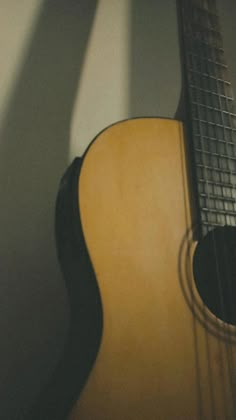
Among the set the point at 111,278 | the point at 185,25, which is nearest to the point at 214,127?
the point at 185,25

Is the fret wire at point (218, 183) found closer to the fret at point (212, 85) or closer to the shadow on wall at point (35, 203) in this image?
the fret at point (212, 85)

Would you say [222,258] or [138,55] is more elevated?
[138,55]

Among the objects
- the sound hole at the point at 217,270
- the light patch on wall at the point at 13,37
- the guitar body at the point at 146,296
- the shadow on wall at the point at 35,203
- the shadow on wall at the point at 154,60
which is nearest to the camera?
the guitar body at the point at 146,296

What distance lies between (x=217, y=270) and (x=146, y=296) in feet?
0.45

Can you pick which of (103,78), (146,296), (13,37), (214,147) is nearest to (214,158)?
(214,147)

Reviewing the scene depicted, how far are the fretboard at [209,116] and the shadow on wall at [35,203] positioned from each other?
262mm

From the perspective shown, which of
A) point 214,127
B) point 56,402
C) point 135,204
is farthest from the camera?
point 214,127

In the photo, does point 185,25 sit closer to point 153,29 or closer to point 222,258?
point 153,29

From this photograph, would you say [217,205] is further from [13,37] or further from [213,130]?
[13,37]

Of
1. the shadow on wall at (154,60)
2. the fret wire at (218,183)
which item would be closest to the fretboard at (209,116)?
the fret wire at (218,183)

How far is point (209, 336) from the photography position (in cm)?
55

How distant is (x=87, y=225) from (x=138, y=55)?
574mm

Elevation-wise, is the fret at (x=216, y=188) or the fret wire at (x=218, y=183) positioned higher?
the fret wire at (x=218, y=183)

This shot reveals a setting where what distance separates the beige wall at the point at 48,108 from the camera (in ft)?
2.41
